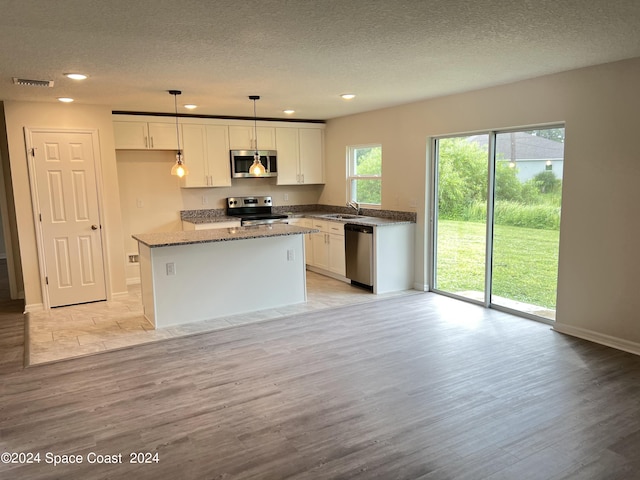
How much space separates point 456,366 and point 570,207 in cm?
189

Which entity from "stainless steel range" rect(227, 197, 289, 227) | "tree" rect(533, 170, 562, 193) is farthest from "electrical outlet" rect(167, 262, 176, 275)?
"tree" rect(533, 170, 562, 193)

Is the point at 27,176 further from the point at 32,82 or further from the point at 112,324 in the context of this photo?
the point at 112,324

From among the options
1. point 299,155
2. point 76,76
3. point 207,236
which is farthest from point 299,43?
point 299,155

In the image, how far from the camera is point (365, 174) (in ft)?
23.2

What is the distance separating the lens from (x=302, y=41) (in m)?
3.02

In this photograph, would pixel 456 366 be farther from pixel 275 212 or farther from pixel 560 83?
pixel 275 212

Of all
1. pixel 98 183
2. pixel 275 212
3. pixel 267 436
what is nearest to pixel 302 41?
pixel 267 436

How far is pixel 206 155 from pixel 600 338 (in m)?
5.45

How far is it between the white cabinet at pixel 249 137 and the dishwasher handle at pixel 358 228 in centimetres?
205

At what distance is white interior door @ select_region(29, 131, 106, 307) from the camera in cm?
536

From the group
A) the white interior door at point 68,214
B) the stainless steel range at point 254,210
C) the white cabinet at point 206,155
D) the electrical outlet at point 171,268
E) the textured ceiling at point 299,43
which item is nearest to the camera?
the textured ceiling at point 299,43

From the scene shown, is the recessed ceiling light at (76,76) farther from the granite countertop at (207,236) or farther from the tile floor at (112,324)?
the tile floor at (112,324)

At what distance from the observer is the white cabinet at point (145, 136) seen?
617 centimetres

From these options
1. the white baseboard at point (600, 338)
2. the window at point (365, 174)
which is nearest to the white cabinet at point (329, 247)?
the window at point (365, 174)
